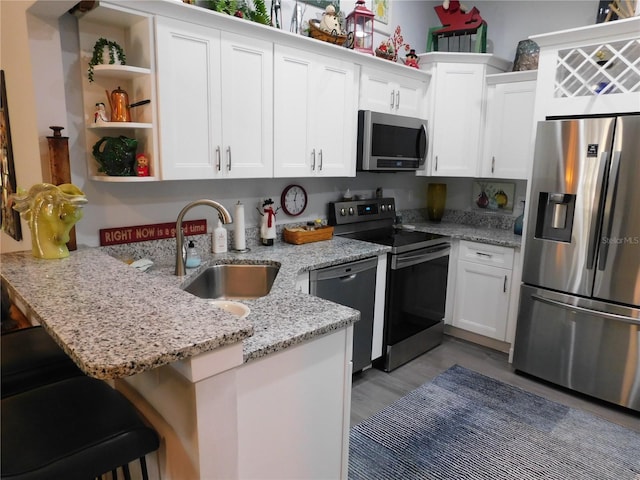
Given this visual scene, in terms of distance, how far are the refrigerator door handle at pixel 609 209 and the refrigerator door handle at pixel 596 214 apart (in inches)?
1.2

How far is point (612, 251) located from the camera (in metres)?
2.52

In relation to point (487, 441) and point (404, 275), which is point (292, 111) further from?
point (487, 441)

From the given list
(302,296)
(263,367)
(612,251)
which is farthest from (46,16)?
(612,251)

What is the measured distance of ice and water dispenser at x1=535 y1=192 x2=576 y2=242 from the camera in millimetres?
2688

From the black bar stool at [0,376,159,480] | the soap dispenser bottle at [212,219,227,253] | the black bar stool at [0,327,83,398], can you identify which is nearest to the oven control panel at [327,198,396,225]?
the soap dispenser bottle at [212,219,227,253]

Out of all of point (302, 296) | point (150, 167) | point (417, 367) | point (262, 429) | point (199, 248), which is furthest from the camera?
point (417, 367)

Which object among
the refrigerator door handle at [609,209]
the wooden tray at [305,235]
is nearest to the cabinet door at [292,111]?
the wooden tray at [305,235]

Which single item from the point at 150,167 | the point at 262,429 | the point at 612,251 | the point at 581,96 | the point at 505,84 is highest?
the point at 505,84

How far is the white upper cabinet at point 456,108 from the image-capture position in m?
3.42

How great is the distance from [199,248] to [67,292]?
52.2 inches

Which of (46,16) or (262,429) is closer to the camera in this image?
(262,429)

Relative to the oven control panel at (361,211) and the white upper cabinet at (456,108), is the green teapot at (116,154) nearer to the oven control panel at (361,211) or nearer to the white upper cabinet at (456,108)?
the oven control panel at (361,211)

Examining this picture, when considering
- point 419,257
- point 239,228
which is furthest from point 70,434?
point 419,257

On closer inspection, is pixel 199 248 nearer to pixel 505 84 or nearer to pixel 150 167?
pixel 150 167
